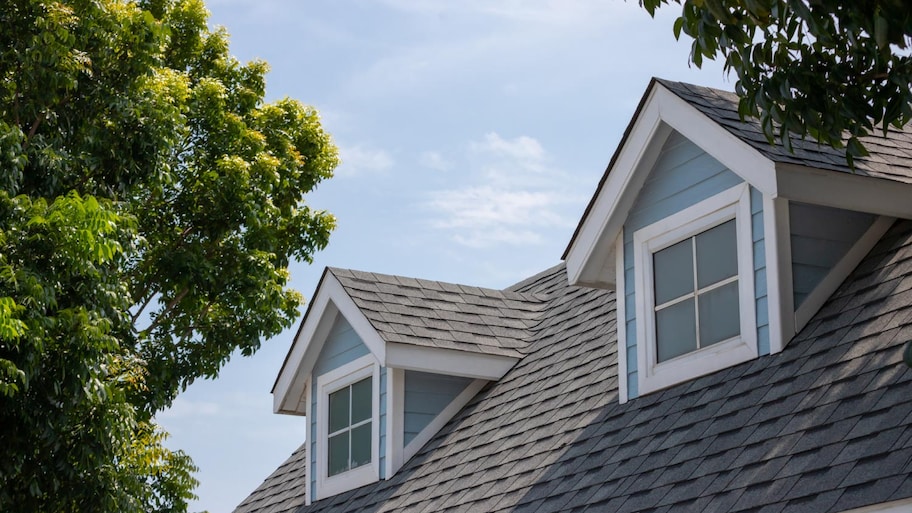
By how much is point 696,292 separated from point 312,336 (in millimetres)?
5076

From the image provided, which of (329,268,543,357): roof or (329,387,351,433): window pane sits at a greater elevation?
(329,268,543,357): roof

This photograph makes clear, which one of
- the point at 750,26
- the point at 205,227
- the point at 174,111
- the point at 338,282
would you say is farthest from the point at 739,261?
the point at 205,227

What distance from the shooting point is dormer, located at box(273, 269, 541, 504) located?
429 inches

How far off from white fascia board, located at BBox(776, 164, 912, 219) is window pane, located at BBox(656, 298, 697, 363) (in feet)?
3.65

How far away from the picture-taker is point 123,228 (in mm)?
12297

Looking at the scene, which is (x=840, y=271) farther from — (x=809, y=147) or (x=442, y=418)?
(x=442, y=418)

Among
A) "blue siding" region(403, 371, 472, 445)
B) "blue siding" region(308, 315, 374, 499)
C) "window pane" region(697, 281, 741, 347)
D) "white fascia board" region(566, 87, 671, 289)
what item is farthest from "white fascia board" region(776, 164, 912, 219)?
"blue siding" region(308, 315, 374, 499)

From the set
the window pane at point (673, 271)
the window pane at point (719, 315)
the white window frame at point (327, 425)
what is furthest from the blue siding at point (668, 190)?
the white window frame at point (327, 425)

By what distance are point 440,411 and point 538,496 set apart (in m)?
3.19

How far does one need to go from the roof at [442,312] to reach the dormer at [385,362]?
0.01m

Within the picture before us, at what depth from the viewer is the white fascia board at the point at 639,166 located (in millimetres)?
7730

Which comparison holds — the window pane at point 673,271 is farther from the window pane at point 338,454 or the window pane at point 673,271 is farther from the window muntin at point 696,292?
the window pane at point 338,454

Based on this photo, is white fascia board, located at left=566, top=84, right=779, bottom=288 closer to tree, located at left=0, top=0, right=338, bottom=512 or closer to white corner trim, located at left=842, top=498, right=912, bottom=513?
white corner trim, located at left=842, top=498, right=912, bottom=513

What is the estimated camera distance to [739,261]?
7.70 m
